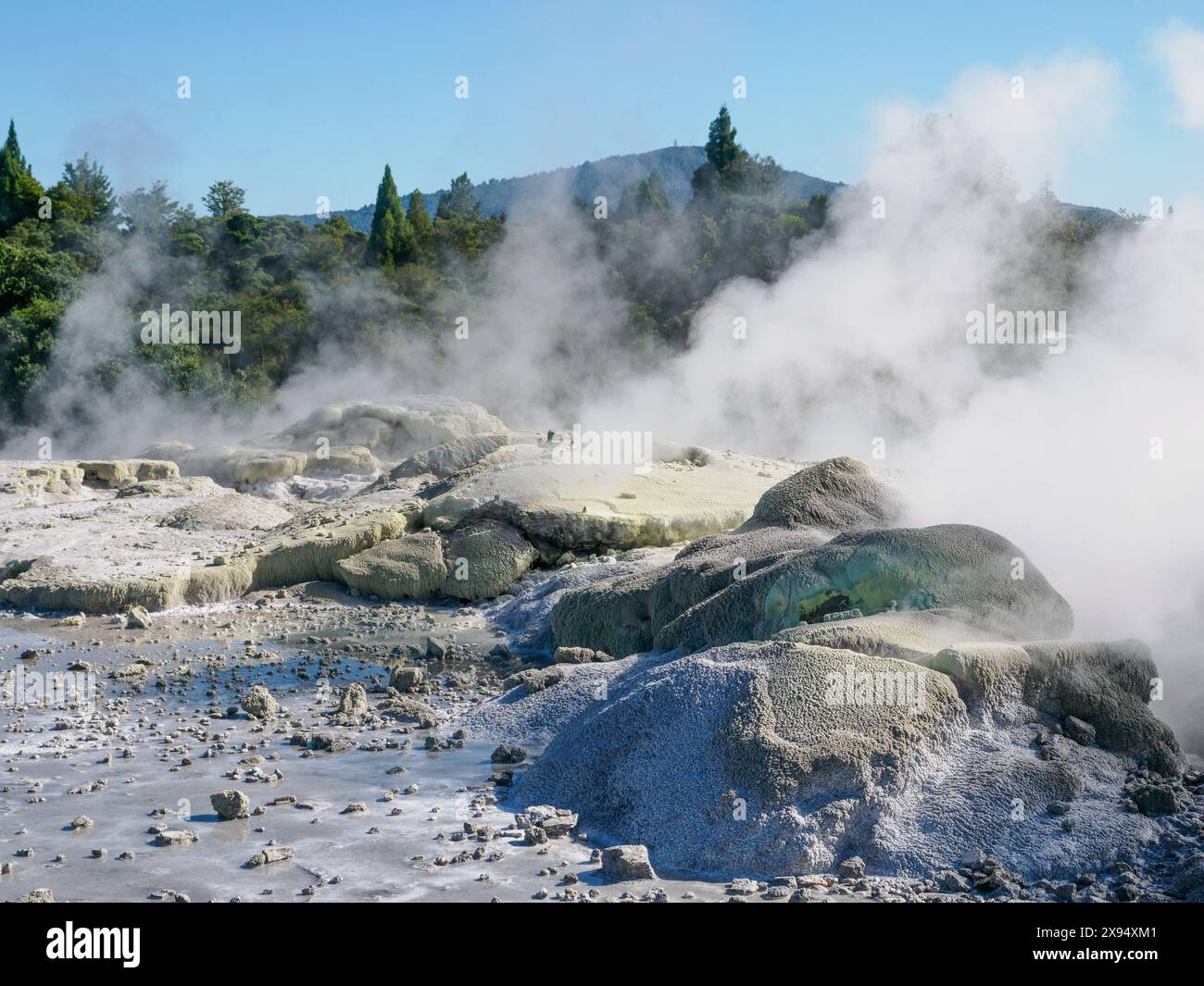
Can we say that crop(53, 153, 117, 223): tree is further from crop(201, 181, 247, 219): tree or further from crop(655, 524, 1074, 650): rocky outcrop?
crop(655, 524, 1074, 650): rocky outcrop

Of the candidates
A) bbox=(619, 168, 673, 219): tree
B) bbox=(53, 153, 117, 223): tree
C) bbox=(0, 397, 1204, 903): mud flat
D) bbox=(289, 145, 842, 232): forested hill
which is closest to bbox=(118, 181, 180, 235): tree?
bbox=(53, 153, 117, 223): tree

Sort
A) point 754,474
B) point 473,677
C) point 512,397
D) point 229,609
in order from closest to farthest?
point 473,677 → point 229,609 → point 754,474 → point 512,397

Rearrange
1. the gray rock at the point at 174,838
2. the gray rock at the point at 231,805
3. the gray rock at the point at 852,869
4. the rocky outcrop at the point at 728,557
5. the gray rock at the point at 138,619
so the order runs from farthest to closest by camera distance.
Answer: the gray rock at the point at 138,619 < the rocky outcrop at the point at 728,557 < the gray rock at the point at 231,805 < the gray rock at the point at 174,838 < the gray rock at the point at 852,869

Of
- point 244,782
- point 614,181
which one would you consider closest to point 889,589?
point 244,782

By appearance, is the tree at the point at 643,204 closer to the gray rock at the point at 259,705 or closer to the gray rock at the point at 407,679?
the gray rock at the point at 407,679

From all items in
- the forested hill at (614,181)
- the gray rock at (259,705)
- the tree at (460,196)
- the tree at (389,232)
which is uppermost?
the forested hill at (614,181)

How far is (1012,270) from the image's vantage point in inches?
702

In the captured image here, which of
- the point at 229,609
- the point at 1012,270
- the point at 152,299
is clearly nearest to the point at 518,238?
the point at 152,299

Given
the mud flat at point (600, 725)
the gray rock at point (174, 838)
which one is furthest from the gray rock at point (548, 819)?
the gray rock at point (174, 838)

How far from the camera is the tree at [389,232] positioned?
102 feet

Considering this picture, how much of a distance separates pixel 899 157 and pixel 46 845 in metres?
12.0

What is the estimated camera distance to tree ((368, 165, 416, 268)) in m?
31.1

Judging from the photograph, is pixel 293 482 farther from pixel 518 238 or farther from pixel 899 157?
pixel 518 238

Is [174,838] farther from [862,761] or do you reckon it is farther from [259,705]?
[862,761]
